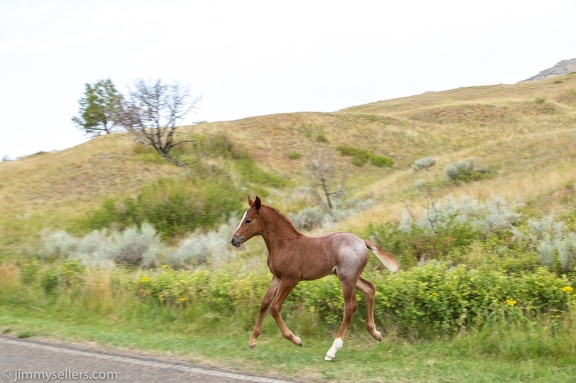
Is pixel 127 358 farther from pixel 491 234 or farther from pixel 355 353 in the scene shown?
pixel 491 234

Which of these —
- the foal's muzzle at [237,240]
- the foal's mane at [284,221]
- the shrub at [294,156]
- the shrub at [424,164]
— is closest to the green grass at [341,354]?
the foal's muzzle at [237,240]

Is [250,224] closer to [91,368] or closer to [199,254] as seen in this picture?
[91,368]

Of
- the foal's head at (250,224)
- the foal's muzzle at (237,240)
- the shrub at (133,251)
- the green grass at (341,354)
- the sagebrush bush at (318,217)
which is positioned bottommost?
the sagebrush bush at (318,217)

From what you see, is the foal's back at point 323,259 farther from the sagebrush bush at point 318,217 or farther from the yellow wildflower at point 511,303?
the sagebrush bush at point 318,217

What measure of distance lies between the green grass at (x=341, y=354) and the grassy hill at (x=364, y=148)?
314 inches

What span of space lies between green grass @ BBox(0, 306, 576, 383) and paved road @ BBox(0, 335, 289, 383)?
1.05 ft

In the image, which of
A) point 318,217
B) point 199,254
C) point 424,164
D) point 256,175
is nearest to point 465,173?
point 424,164

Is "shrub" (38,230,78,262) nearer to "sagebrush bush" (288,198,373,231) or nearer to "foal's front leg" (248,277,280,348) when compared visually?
"sagebrush bush" (288,198,373,231)

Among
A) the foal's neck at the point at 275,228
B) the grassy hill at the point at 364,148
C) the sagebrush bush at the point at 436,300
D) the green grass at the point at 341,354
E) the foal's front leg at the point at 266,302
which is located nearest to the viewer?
the green grass at the point at 341,354

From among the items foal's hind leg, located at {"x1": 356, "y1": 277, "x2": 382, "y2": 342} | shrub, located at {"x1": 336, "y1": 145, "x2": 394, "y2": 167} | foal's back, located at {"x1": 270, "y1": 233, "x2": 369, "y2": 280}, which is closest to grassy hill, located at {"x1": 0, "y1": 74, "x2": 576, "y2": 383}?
foal's hind leg, located at {"x1": 356, "y1": 277, "x2": 382, "y2": 342}

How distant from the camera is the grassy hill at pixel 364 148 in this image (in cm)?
2069

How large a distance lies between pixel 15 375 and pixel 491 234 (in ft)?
30.4

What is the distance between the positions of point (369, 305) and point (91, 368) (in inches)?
137

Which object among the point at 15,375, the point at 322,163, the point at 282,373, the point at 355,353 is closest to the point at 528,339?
the point at 355,353
